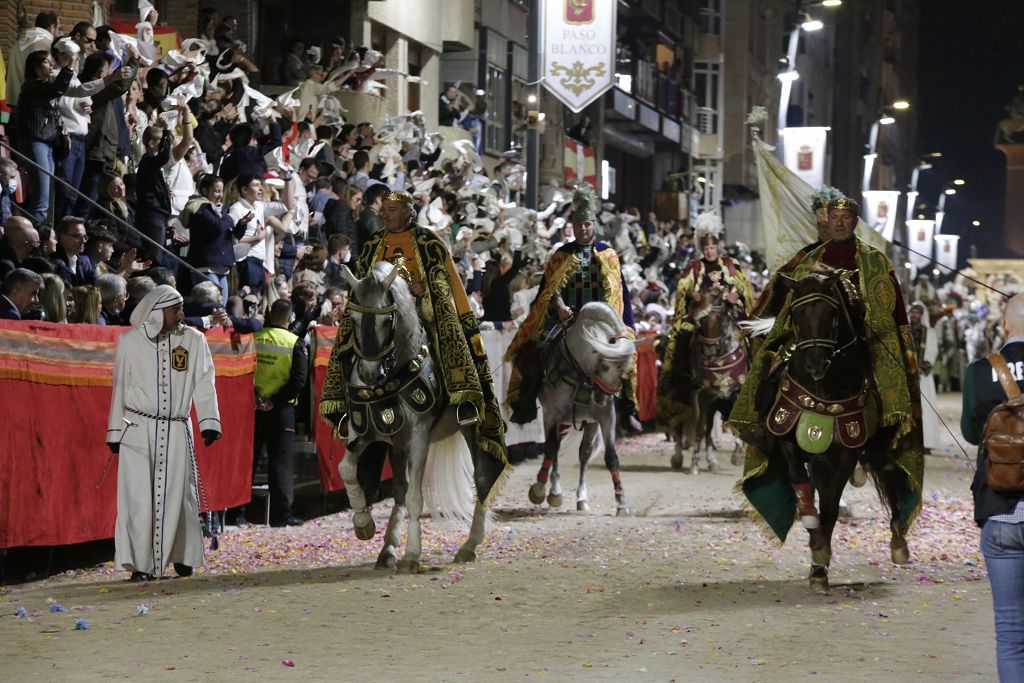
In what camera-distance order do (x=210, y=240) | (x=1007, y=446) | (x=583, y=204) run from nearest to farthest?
(x=1007, y=446), (x=583, y=204), (x=210, y=240)

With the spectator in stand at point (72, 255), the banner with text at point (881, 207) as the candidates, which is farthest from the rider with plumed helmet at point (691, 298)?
the banner with text at point (881, 207)

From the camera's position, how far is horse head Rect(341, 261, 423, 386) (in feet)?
35.7

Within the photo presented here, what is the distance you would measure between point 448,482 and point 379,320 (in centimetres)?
186

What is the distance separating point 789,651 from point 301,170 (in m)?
12.3

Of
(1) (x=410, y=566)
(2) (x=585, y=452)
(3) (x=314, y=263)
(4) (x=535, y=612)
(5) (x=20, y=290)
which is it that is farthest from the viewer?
(3) (x=314, y=263)

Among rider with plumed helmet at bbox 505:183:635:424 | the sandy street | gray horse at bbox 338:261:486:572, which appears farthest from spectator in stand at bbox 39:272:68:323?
rider with plumed helmet at bbox 505:183:635:424

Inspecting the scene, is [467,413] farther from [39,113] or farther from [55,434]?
[39,113]

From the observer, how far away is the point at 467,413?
11594 mm

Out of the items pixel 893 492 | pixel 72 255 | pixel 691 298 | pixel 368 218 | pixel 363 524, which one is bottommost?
pixel 363 524

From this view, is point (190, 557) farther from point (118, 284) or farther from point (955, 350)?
point (955, 350)

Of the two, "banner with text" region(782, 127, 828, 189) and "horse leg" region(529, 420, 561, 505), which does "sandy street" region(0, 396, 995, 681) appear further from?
"banner with text" region(782, 127, 828, 189)

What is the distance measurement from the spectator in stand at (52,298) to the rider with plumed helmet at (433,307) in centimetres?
186

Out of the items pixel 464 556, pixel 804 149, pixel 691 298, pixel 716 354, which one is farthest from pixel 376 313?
pixel 804 149

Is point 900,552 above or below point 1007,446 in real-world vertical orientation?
below
